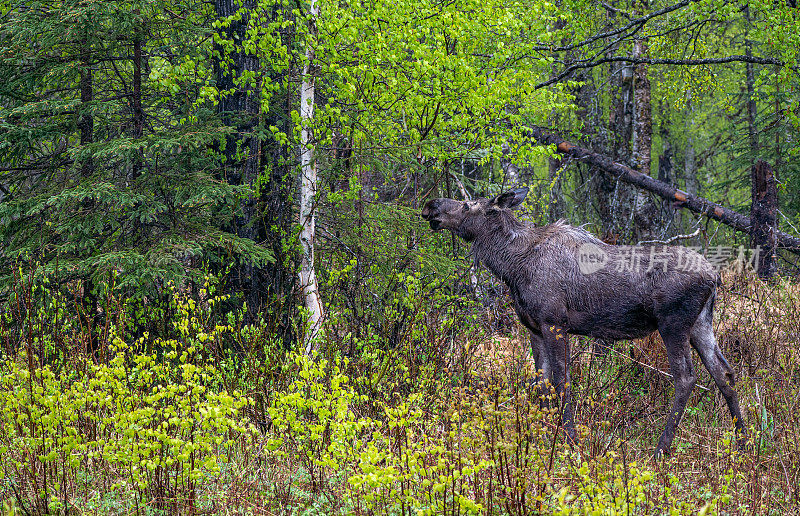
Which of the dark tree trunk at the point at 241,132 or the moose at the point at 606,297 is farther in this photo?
the dark tree trunk at the point at 241,132

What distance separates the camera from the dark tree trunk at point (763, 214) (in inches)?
510

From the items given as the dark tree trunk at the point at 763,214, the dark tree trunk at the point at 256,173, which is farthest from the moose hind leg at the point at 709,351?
the dark tree trunk at the point at 763,214

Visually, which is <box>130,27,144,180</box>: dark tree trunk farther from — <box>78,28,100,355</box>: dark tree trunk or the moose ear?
the moose ear

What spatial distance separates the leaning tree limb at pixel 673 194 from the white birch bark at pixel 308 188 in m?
6.48

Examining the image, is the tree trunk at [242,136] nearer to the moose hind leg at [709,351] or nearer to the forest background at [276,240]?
the forest background at [276,240]

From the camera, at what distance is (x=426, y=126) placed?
8.75 metres

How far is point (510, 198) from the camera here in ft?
23.0

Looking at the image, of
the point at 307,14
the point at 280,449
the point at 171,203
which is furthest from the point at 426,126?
the point at 280,449

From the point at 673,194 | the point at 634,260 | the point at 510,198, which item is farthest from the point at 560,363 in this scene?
the point at 673,194

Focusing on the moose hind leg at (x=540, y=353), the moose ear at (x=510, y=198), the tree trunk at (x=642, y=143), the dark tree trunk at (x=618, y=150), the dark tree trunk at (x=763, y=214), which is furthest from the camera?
the tree trunk at (x=642, y=143)

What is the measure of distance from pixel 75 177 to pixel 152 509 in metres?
4.49

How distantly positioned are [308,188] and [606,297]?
11.2ft

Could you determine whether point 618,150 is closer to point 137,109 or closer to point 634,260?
point 634,260

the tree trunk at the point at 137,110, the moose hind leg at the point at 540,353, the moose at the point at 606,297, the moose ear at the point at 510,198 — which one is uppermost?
the tree trunk at the point at 137,110
